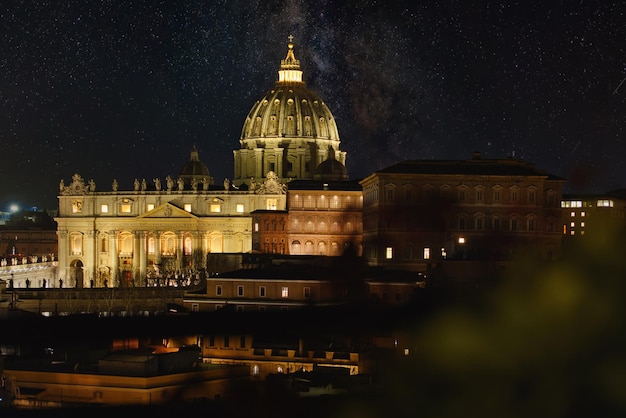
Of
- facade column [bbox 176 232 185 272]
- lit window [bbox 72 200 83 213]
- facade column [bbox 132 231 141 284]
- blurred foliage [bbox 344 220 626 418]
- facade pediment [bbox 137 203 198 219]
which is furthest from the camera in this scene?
lit window [bbox 72 200 83 213]

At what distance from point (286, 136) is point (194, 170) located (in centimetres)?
1065

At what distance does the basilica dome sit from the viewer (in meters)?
115

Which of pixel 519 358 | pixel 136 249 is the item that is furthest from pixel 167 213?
pixel 519 358

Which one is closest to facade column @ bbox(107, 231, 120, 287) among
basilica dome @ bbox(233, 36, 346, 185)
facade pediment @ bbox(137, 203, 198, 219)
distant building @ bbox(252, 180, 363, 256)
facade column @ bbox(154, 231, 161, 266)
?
facade pediment @ bbox(137, 203, 198, 219)

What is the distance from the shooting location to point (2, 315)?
3.75m

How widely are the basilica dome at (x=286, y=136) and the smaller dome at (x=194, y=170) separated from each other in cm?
445

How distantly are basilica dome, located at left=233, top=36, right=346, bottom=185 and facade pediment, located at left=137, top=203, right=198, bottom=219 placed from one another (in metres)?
17.8

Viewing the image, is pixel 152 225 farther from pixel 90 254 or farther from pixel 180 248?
pixel 90 254

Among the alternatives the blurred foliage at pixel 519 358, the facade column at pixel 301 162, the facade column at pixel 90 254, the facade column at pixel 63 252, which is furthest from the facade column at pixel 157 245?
the blurred foliage at pixel 519 358

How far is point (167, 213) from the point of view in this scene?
98.3m

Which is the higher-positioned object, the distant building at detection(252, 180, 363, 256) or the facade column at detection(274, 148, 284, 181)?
the facade column at detection(274, 148, 284, 181)

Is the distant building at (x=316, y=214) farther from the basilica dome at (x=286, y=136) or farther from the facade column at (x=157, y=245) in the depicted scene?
the basilica dome at (x=286, y=136)

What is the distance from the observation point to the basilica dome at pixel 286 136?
376 ft

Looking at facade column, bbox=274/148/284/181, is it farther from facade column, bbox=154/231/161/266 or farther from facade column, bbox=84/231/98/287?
facade column, bbox=84/231/98/287
